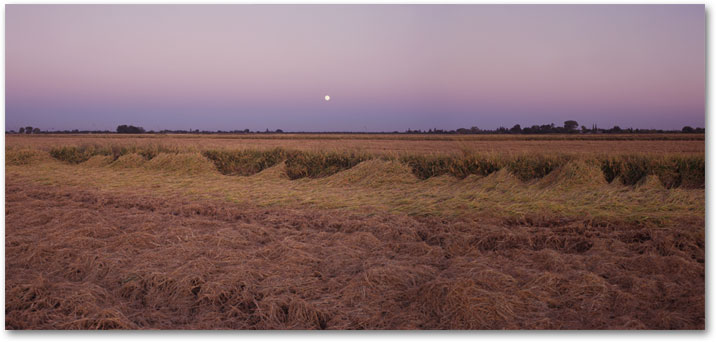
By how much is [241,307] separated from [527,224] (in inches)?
109

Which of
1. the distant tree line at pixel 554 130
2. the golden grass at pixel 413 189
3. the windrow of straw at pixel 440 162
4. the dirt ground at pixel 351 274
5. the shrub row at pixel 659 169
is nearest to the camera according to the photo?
the dirt ground at pixel 351 274

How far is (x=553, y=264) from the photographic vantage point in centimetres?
337

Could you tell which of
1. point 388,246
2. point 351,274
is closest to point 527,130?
point 388,246

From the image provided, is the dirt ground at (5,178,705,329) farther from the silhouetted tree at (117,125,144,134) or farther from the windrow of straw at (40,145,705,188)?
the windrow of straw at (40,145,705,188)

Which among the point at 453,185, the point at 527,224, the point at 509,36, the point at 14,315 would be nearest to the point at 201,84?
the point at 14,315

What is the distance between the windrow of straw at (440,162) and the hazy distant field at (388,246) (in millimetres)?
36

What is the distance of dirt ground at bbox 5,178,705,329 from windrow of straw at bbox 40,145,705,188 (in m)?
1.49

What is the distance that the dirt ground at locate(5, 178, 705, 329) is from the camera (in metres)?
2.78

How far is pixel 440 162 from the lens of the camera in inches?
305

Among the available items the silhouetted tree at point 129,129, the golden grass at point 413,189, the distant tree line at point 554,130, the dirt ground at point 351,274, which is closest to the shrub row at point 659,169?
the golden grass at point 413,189

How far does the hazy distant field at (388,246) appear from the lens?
2818 mm

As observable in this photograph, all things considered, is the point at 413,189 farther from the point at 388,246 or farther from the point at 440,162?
the point at 388,246

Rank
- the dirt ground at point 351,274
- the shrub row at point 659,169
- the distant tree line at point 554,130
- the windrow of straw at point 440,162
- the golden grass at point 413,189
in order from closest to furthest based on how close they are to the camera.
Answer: the dirt ground at point 351,274, the distant tree line at point 554,130, the shrub row at point 659,169, the golden grass at point 413,189, the windrow of straw at point 440,162

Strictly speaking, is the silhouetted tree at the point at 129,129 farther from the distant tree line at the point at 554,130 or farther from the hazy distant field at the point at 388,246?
the distant tree line at the point at 554,130
